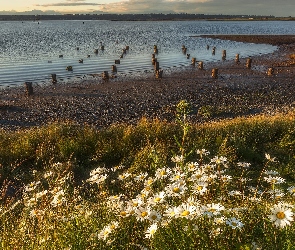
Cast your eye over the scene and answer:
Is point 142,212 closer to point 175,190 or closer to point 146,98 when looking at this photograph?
point 175,190

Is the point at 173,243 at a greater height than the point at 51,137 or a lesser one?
greater

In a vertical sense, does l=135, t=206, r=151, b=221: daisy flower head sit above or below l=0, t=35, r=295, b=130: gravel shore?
above

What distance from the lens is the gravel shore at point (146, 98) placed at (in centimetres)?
1719

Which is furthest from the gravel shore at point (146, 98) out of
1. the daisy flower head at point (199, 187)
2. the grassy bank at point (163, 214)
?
the daisy flower head at point (199, 187)

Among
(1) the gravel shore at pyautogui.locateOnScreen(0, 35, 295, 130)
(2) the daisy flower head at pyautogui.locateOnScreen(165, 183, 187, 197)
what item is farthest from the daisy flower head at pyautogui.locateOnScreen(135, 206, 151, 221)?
(1) the gravel shore at pyautogui.locateOnScreen(0, 35, 295, 130)

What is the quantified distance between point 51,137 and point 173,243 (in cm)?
844

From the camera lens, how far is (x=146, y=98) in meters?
20.7

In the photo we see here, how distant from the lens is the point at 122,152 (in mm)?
9414

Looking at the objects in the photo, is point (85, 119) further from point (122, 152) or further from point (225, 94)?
point (225, 94)

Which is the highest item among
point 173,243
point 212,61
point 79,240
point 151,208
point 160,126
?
point 151,208

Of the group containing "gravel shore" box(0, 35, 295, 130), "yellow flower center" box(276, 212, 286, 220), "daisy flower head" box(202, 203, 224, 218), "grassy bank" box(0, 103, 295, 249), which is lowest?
"gravel shore" box(0, 35, 295, 130)

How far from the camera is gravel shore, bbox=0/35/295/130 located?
56.4 ft

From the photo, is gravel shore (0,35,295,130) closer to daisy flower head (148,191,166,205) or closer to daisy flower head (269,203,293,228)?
daisy flower head (148,191,166,205)

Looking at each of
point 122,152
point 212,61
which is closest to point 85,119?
point 122,152
